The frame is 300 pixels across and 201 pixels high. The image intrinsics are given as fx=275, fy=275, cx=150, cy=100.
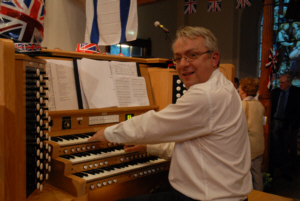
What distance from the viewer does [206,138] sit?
1535 mm

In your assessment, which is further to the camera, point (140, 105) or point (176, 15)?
point (176, 15)

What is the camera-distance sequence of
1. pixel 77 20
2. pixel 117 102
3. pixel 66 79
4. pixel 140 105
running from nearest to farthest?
pixel 66 79 < pixel 117 102 < pixel 140 105 < pixel 77 20

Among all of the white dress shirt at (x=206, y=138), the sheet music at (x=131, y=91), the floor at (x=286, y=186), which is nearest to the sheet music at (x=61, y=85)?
the sheet music at (x=131, y=91)

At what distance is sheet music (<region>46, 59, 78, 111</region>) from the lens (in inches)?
88.2

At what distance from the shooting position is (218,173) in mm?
1521

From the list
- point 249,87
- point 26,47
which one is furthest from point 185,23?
point 26,47

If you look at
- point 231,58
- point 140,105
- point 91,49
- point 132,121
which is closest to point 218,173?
point 132,121

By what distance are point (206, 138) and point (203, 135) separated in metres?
0.02

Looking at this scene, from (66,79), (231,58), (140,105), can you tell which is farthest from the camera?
(231,58)

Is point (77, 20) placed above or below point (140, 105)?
above

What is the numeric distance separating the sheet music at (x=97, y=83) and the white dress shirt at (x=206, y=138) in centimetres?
96

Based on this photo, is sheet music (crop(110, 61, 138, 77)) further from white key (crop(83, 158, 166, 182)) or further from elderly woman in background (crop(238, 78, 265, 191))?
elderly woman in background (crop(238, 78, 265, 191))

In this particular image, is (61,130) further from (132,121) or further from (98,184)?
Result: (132,121)

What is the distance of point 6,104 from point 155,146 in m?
1.16
